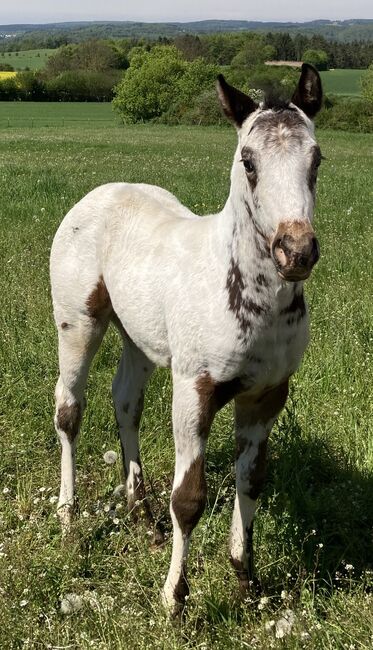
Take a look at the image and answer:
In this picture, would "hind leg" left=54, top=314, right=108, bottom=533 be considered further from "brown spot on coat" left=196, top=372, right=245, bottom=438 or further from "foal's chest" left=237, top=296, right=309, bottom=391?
"foal's chest" left=237, top=296, right=309, bottom=391

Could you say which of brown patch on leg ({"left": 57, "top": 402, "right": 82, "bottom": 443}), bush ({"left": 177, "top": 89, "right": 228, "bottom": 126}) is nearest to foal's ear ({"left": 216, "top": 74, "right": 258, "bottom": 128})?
brown patch on leg ({"left": 57, "top": 402, "right": 82, "bottom": 443})

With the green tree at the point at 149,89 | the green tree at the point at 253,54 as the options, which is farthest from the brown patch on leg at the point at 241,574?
the green tree at the point at 253,54

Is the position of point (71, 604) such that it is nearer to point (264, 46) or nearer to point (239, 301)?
point (239, 301)

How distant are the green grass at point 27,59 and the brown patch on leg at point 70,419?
102m

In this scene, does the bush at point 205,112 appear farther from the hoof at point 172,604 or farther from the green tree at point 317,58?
the green tree at point 317,58

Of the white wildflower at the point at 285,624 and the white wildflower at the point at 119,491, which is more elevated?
the white wildflower at the point at 285,624

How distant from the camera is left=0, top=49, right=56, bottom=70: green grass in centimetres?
11388

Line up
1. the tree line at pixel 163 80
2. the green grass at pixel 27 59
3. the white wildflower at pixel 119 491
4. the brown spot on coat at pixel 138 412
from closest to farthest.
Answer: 1. the white wildflower at pixel 119 491
2. the brown spot on coat at pixel 138 412
3. the tree line at pixel 163 80
4. the green grass at pixel 27 59

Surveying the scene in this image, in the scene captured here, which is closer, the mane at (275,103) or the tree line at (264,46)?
the mane at (275,103)

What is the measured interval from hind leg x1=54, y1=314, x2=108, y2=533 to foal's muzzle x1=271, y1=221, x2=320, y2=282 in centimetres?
186

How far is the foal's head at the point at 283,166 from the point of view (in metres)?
2.62

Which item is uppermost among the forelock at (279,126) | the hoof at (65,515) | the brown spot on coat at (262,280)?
the forelock at (279,126)

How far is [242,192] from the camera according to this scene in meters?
3.06

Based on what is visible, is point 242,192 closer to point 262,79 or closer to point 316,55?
point 262,79
